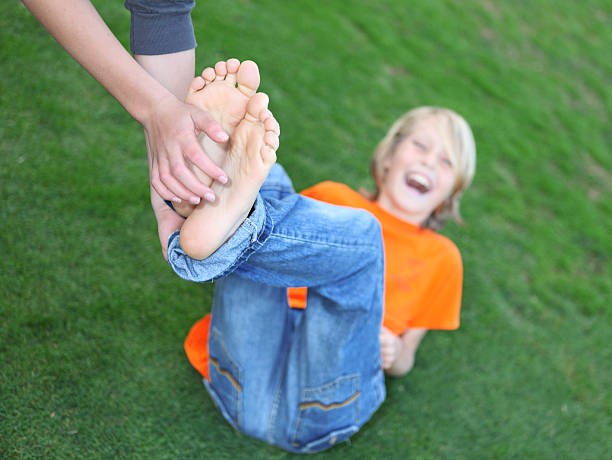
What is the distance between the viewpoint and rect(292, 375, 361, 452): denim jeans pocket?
1.75 m

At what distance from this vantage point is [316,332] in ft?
5.54

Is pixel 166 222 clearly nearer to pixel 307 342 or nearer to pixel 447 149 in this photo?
pixel 307 342

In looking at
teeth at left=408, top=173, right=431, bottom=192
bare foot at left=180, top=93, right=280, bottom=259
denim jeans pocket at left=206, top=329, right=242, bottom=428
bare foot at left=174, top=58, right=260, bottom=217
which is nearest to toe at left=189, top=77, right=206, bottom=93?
bare foot at left=174, top=58, right=260, bottom=217

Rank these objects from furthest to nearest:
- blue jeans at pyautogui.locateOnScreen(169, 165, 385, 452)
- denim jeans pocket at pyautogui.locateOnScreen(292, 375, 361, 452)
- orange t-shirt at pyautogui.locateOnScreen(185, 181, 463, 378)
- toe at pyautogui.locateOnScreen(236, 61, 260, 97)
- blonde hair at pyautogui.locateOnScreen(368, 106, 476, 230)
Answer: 1. blonde hair at pyautogui.locateOnScreen(368, 106, 476, 230)
2. orange t-shirt at pyautogui.locateOnScreen(185, 181, 463, 378)
3. denim jeans pocket at pyautogui.locateOnScreen(292, 375, 361, 452)
4. blue jeans at pyautogui.locateOnScreen(169, 165, 385, 452)
5. toe at pyautogui.locateOnScreen(236, 61, 260, 97)

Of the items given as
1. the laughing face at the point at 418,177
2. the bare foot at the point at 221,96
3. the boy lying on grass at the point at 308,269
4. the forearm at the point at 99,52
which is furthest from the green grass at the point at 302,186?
the forearm at the point at 99,52

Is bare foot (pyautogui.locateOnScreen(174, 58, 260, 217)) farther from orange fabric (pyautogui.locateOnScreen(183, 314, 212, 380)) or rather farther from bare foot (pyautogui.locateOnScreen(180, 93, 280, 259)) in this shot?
orange fabric (pyautogui.locateOnScreen(183, 314, 212, 380))

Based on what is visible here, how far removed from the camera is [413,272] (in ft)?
7.04

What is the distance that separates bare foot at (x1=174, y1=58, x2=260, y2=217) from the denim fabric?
12.4 inches

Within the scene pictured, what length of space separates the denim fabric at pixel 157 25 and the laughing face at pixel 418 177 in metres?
0.98

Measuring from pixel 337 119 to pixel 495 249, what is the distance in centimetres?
109

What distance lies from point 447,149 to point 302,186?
787 mm

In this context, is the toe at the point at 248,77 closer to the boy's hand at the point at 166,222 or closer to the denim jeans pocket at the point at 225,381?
the boy's hand at the point at 166,222

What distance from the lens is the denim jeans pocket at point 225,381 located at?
1785mm

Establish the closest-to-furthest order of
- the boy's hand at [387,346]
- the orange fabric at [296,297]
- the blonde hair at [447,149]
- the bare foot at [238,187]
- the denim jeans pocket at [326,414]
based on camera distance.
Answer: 1. the bare foot at [238,187]
2. the denim jeans pocket at [326,414]
3. the orange fabric at [296,297]
4. the boy's hand at [387,346]
5. the blonde hair at [447,149]
